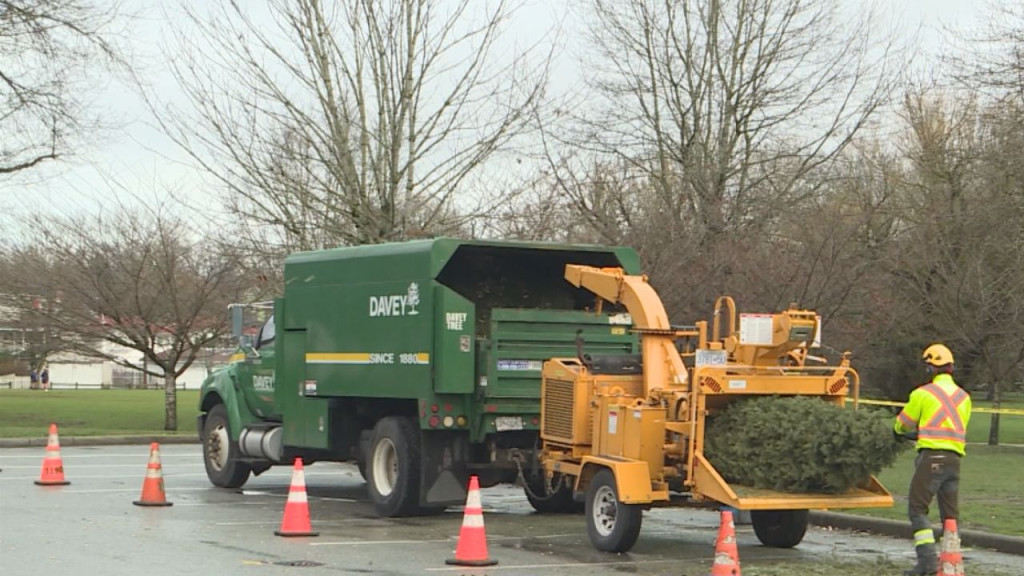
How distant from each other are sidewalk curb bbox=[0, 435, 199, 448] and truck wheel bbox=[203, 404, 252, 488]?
7.49 metres

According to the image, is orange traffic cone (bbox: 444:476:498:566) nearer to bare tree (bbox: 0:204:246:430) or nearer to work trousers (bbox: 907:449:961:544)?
work trousers (bbox: 907:449:961:544)

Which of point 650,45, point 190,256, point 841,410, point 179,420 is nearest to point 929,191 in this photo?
point 650,45

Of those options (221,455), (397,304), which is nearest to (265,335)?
(221,455)

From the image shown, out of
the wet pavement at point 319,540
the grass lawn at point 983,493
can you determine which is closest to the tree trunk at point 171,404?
the wet pavement at point 319,540

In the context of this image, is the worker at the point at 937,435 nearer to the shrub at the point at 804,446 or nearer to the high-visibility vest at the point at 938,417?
the high-visibility vest at the point at 938,417

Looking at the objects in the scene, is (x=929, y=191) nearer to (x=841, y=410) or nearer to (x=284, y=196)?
(x=284, y=196)

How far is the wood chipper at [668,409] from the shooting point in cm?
1220

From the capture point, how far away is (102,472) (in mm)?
20938

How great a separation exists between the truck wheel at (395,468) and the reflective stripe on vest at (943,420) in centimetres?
587

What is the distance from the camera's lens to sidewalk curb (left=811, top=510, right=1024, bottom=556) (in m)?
13.3

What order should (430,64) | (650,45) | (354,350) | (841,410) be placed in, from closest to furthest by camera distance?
(841,410) < (354,350) < (430,64) < (650,45)

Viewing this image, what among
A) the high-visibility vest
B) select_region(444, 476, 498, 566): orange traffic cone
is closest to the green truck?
select_region(444, 476, 498, 566): orange traffic cone

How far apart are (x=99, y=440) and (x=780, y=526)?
1747 centimetres

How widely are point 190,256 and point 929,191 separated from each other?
17.3m
